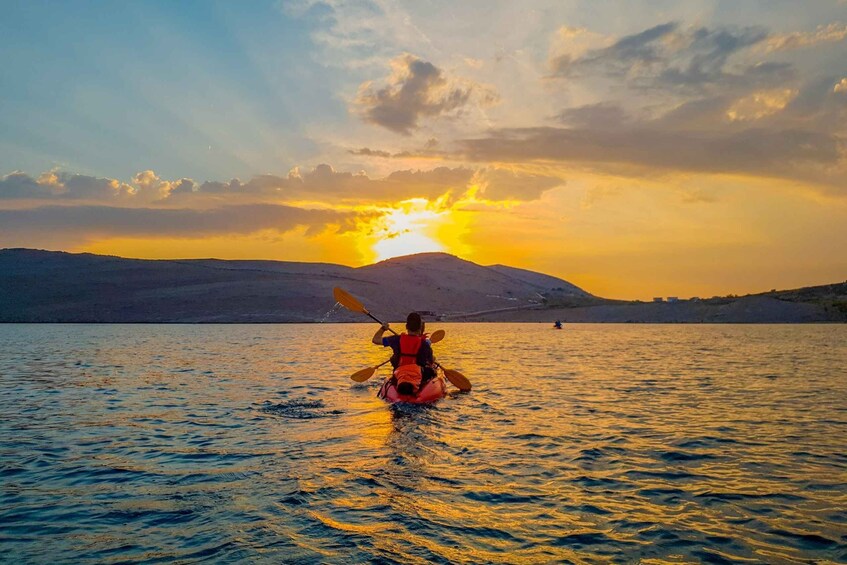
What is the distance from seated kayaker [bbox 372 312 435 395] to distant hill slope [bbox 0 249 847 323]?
8382 centimetres

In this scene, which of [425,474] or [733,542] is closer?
[733,542]

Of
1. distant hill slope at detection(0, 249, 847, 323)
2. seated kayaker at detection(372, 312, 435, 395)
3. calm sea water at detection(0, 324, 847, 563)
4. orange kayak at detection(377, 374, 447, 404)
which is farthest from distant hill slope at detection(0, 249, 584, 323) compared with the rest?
calm sea water at detection(0, 324, 847, 563)

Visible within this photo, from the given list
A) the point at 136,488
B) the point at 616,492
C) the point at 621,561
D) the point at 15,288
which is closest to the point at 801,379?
the point at 616,492

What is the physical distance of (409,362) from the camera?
59.0 feet

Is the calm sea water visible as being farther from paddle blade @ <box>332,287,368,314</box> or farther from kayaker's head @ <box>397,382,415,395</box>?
paddle blade @ <box>332,287,368,314</box>

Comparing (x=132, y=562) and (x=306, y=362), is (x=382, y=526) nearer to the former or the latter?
(x=132, y=562)

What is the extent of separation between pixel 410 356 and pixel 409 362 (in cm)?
17

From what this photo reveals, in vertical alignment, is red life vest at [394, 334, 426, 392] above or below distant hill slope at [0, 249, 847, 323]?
below

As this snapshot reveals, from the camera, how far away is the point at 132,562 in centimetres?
658

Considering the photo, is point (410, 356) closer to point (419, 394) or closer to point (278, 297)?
point (419, 394)

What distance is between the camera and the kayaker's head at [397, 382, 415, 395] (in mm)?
17422

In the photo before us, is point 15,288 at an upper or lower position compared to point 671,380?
upper

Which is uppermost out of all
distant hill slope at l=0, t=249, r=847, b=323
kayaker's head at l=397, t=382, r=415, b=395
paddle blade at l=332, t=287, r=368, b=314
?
distant hill slope at l=0, t=249, r=847, b=323

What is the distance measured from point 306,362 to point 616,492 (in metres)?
24.4
